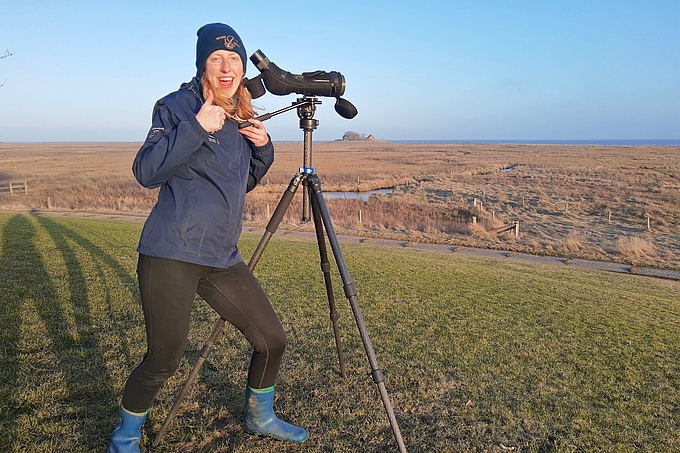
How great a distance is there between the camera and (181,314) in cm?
233

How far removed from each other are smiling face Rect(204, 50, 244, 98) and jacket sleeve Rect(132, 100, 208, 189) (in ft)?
0.98

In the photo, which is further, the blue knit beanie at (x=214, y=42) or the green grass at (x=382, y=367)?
the green grass at (x=382, y=367)

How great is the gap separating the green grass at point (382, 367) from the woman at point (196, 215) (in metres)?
0.77

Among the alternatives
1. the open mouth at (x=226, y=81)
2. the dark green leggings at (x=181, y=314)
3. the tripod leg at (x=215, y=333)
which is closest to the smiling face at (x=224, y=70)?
the open mouth at (x=226, y=81)

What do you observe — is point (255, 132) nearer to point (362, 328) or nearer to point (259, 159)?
point (259, 159)

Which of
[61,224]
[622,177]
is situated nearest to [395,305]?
[61,224]

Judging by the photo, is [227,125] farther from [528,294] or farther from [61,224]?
[61,224]

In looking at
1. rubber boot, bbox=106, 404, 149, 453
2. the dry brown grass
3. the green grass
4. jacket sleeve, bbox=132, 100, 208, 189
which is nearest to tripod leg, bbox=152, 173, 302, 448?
the green grass

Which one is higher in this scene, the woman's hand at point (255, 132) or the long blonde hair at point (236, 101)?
the long blonde hair at point (236, 101)

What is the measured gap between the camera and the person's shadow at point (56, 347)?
2918mm

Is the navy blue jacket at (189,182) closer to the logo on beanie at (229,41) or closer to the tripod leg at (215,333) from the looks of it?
the logo on beanie at (229,41)

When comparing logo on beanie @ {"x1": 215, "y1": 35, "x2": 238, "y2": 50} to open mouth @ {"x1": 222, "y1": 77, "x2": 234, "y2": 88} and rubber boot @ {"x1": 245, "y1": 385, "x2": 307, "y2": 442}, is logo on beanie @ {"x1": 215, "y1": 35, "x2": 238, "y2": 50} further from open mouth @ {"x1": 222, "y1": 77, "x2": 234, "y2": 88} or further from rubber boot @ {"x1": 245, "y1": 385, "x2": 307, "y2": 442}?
rubber boot @ {"x1": 245, "y1": 385, "x2": 307, "y2": 442}

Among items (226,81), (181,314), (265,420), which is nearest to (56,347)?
(265,420)

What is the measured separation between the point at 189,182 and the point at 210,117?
33 centimetres
